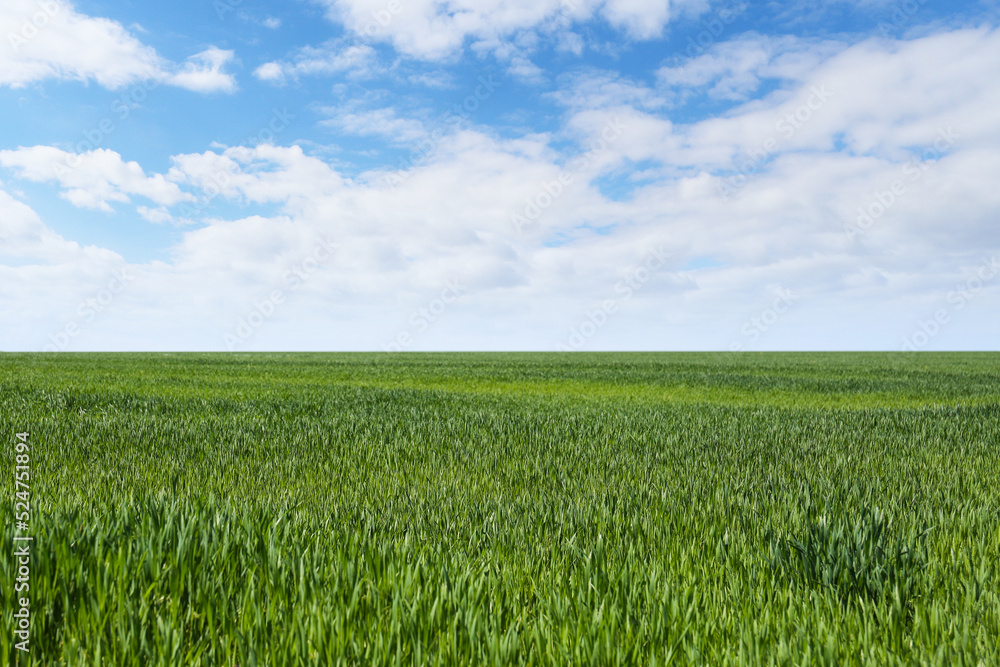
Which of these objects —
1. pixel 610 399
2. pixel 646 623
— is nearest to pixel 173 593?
pixel 646 623

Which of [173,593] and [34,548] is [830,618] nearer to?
[173,593]

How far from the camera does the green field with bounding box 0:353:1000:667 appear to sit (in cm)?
233

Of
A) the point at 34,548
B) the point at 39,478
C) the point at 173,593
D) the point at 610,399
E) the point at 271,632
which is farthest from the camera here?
the point at 610,399

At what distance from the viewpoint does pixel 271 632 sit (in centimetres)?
240

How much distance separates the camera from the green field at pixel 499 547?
2.33 m

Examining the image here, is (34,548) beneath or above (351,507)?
above

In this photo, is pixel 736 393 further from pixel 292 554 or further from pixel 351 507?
pixel 292 554

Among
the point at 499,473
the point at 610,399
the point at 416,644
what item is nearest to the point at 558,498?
the point at 499,473

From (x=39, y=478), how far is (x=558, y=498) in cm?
535

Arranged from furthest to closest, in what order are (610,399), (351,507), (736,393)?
(736,393)
(610,399)
(351,507)

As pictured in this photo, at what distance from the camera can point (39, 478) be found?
589 cm

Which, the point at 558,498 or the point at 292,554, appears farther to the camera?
the point at 558,498

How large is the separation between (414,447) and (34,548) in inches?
199

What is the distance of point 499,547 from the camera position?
12.3ft
